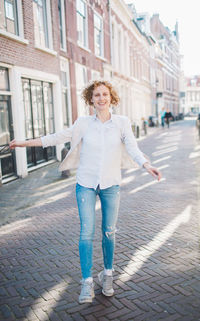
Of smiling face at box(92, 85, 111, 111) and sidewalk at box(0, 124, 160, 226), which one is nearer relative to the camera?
smiling face at box(92, 85, 111, 111)

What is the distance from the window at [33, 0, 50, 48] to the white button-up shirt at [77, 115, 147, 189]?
8011 millimetres

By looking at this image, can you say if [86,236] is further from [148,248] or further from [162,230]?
[162,230]

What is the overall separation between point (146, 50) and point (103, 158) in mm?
33851

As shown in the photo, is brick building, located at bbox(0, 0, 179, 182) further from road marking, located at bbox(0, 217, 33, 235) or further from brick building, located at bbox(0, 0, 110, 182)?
road marking, located at bbox(0, 217, 33, 235)

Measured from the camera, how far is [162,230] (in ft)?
15.4

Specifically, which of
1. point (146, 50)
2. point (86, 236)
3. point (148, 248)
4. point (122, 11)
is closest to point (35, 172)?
point (148, 248)

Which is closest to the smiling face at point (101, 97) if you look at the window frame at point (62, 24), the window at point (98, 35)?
the window frame at point (62, 24)

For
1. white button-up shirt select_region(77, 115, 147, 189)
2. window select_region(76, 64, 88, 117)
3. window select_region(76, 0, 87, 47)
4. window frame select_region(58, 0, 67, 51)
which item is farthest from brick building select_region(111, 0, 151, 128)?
white button-up shirt select_region(77, 115, 147, 189)

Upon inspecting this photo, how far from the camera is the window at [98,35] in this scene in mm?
16366

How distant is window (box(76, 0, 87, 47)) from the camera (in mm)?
13828

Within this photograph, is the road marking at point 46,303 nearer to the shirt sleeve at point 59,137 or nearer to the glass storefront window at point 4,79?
the shirt sleeve at point 59,137

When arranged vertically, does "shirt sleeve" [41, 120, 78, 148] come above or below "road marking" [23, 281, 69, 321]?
above

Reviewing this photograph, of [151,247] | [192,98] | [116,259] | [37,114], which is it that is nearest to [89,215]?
[116,259]

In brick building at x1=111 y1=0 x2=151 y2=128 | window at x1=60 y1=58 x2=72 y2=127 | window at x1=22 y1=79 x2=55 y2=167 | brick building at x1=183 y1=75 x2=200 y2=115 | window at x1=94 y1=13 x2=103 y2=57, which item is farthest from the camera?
brick building at x1=183 y1=75 x2=200 y2=115
